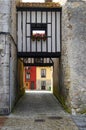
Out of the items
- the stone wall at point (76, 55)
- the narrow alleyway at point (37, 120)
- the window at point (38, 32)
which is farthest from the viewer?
the window at point (38, 32)

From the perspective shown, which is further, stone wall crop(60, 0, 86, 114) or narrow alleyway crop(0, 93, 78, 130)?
stone wall crop(60, 0, 86, 114)

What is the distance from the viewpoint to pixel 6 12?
12172mm

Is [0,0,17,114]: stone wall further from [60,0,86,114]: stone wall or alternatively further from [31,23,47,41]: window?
[31,23,47,41]: window

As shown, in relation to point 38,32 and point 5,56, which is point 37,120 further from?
point 38,32

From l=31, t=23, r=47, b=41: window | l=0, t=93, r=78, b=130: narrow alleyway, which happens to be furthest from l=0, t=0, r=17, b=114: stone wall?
l=31, t=23, r=47, b=41: window

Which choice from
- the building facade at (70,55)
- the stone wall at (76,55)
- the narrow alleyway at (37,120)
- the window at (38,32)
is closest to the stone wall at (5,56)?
the building facade at (70,55)

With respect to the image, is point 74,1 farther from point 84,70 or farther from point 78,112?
point 78,112

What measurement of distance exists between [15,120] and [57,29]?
6.00 meters

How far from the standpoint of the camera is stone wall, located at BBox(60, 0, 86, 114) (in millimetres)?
12289

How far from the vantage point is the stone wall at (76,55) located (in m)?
12.3

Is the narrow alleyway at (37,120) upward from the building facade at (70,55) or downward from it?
downward

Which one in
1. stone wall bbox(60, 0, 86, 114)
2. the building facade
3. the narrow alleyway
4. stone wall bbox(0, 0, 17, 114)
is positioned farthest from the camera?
stone wall bbox(60, 0, 86, 114)

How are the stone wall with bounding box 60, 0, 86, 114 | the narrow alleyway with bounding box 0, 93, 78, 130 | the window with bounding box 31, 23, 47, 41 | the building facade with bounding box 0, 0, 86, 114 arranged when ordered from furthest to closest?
the window with bounding box 31, 23, 47, 41
the stone wall with bounding box 60, 0, 86, 114
the building facade with bounding box 0, 0, 86, 114
the narrow alleyway with bounding box 0, 93, 78, 130

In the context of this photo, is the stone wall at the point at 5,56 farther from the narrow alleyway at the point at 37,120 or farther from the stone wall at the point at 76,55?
the stone wall at the point at 76,55
